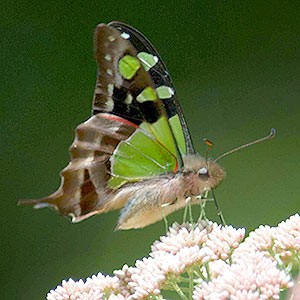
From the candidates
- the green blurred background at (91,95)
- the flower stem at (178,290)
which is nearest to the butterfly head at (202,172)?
the flower stem at (178,290)

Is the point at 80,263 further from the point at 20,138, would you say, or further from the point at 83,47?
the point at 83,47

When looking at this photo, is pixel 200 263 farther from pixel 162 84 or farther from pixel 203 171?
pixel 162 84

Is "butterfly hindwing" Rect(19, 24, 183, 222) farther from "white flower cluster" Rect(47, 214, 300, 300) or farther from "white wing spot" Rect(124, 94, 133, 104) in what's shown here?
"white flower cluster" Rect(47, 214, 300, 300)

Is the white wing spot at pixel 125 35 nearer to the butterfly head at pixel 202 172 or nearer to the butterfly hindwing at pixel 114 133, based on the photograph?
the butterfly hindwing at pixel 114 133

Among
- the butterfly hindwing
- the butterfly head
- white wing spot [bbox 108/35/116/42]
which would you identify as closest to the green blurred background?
the butterfly head

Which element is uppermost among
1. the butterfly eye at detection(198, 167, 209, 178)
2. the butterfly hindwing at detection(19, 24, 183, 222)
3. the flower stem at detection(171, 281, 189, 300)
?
the butterfly hindwing at detection(19, 24, 183, 222)

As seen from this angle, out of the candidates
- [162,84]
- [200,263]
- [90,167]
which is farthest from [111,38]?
→ [200,263]

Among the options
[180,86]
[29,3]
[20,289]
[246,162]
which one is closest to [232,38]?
[180,86]
